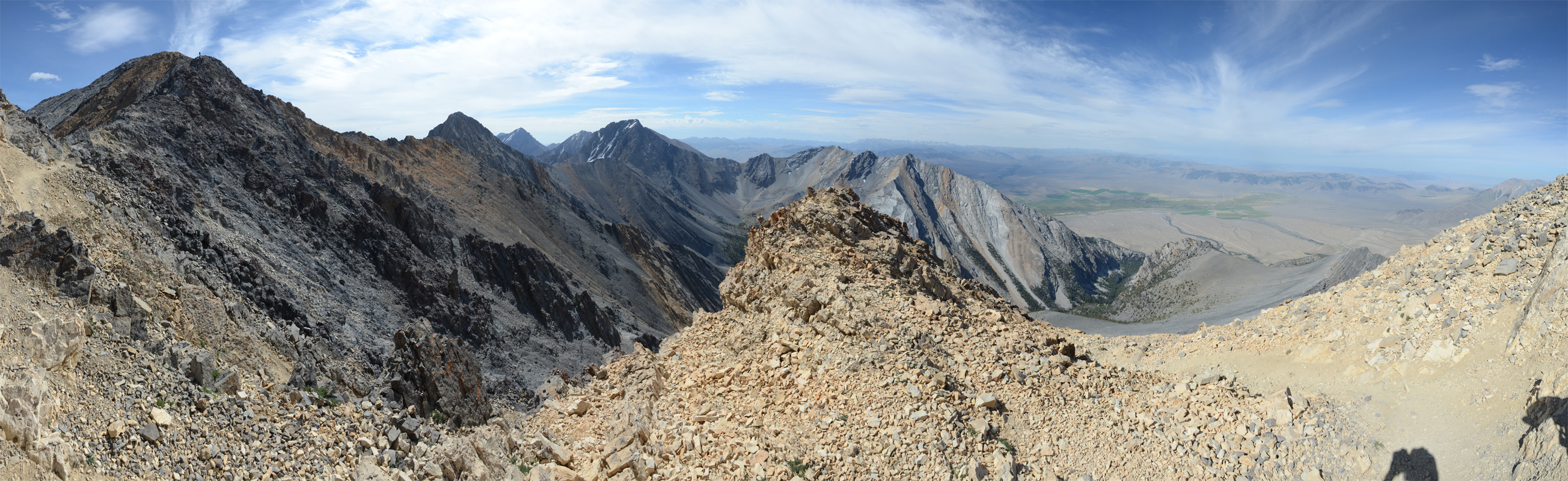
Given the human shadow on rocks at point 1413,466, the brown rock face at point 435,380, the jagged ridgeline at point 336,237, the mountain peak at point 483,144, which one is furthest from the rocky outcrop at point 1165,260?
the brown rock face at point 435,380

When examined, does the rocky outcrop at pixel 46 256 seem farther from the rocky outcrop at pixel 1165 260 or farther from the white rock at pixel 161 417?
the rocky outcrop at pixel 1165 260

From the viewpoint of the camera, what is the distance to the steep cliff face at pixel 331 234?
78.6 ft

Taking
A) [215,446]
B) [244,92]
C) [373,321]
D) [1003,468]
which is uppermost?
[244,92]

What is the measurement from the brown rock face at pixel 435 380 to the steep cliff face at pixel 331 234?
1.17 m

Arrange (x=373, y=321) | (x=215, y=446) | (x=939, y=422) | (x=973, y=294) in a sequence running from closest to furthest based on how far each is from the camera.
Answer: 1. (x=215, y=446)
2. (x=939, y=422)
3. (x=973, y=294)
4. (x=373, y=321)

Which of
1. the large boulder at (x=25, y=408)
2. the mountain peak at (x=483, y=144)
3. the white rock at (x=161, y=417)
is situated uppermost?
the mountain peak at (x=483, y=144)

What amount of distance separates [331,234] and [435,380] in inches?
1159

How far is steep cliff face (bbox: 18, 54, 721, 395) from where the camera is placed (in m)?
24.0

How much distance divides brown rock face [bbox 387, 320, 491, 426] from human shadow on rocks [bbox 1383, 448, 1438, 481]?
17.6 meters

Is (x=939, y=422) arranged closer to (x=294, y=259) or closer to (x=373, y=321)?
(x=373, y=321)

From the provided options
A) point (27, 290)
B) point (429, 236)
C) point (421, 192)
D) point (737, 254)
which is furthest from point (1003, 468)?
point (737, 254)

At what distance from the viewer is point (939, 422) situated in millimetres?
11195

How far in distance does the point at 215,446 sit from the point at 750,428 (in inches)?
314

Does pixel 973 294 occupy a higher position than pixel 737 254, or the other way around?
pixel 973 294
